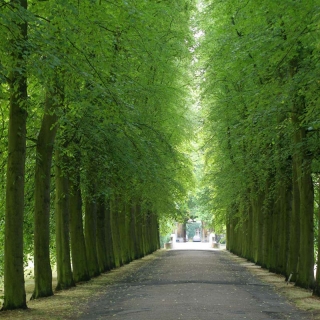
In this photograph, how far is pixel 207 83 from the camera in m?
32.1

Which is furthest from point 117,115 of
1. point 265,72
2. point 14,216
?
point 265,72

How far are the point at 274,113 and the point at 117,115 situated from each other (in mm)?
4750

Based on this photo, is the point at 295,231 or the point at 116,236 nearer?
the point at 295,231

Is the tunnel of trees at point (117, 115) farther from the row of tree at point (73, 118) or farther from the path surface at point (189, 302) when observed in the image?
the path surface at point (189, 302)

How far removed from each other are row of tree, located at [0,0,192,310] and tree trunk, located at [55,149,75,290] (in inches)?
1.3

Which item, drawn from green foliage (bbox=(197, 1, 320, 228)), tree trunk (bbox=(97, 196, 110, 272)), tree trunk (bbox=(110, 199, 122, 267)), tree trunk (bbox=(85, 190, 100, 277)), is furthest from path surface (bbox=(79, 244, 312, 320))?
tree trunk (bbox=(110, 199, 122, 267))

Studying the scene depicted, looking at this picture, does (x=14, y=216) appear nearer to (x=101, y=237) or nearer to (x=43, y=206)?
(x=43, y=206)

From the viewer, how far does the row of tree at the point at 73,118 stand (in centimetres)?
1270

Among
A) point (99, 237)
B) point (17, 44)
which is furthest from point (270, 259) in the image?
point (17, 44)

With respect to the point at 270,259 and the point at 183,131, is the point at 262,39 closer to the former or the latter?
the point at 270,259

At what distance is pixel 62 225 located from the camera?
21844 mm

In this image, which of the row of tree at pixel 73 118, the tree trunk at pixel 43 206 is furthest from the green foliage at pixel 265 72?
the tree trunk at pixel 43 206

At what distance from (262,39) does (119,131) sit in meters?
5.00

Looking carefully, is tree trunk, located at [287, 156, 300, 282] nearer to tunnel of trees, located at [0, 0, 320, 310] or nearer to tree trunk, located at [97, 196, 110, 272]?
tunnel of trees, located at [0, 0, 320, 310]
